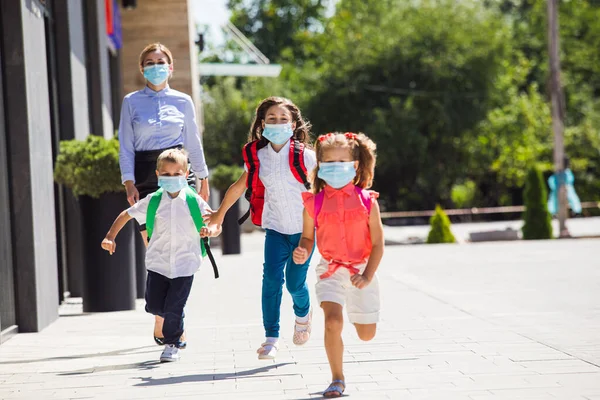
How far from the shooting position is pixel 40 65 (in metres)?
9.42

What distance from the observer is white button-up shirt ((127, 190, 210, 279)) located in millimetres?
6785

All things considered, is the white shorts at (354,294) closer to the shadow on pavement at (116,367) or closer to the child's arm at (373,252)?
the child's arm at (373,252)

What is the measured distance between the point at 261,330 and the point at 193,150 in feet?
5.15

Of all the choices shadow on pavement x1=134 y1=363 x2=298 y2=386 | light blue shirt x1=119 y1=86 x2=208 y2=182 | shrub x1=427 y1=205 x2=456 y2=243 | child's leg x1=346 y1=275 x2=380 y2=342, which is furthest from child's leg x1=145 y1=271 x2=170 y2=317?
shrub x1=427 y1=205 x2=456 y2=243

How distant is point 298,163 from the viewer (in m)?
6.69

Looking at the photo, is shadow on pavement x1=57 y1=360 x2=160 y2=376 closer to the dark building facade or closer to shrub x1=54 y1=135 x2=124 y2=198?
the dark building facade

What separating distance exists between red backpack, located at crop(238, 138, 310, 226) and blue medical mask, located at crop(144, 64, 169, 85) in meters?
1.18

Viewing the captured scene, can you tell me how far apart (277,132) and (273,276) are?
36.5 inches

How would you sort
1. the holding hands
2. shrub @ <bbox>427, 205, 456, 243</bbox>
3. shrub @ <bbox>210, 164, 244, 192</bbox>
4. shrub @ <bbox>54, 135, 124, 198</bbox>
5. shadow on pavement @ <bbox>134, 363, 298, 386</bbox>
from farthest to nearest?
shrub @ <bbox>427, 205, 456, 243</bbox> → shrub @ <bbox>210, 164, 244, 192</bbox> → shrub @ <bbox>54, 135, 124, 198</bbox> → shadow on pavement @ <bbox>134, 363, 298, 386</bbox> → the holding hands

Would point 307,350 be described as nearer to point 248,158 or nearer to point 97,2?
point 248,158

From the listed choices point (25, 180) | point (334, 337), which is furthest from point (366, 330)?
point (25, 180)

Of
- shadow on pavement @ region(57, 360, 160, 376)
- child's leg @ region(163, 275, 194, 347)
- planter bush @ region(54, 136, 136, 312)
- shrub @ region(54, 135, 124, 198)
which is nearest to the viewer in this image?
shadow on pavement @ region(57, 360, 160, 376)

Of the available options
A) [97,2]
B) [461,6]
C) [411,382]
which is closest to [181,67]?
[97,2]

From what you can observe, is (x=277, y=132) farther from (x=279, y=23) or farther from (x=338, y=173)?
(x=279, y=23)
